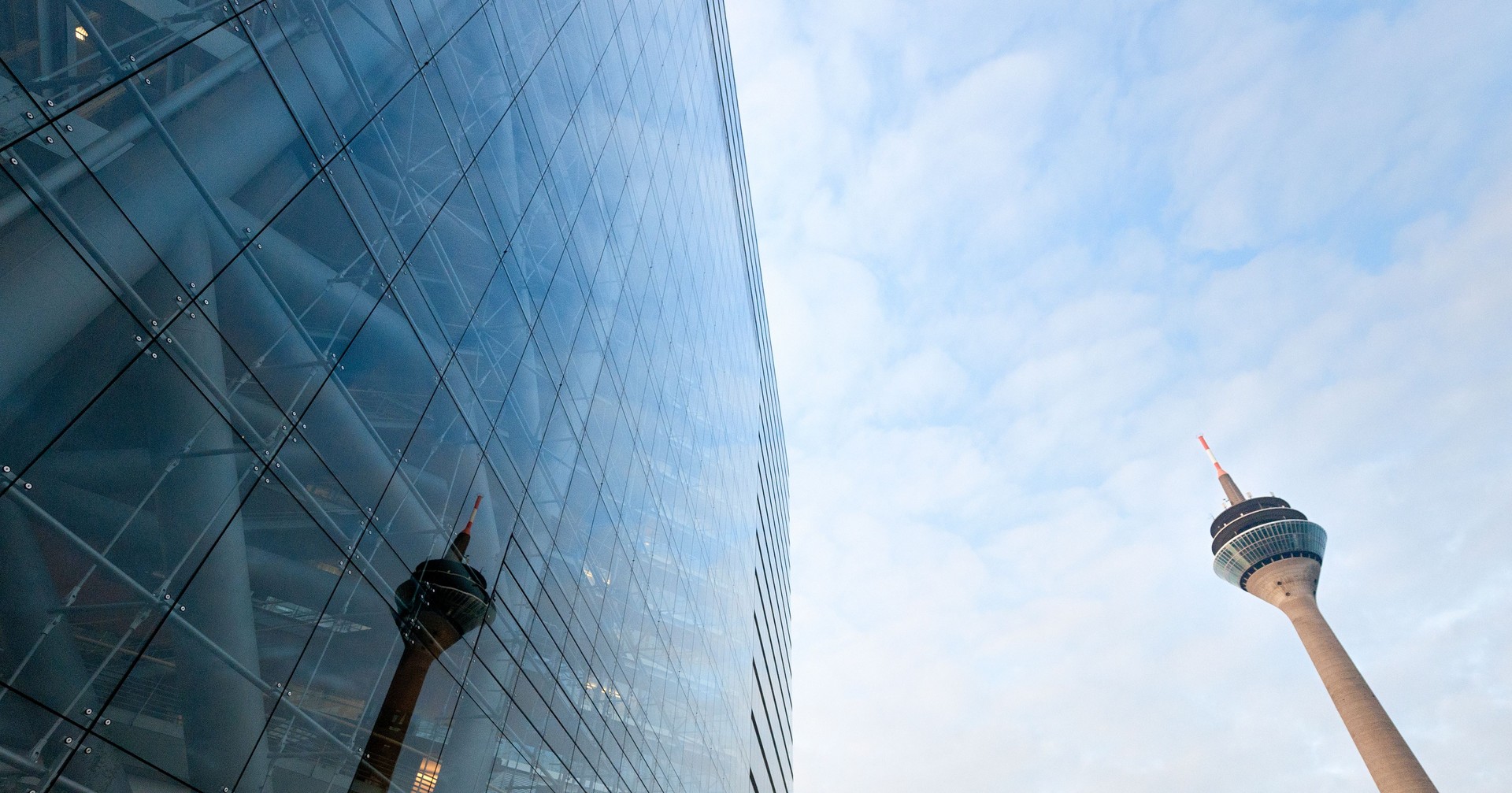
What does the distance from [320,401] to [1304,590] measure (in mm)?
145264

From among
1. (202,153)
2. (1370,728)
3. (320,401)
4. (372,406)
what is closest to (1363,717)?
(1370,728)

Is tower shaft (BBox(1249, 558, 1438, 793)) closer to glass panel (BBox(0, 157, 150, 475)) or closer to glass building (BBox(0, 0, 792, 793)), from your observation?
glass building (BBox(0, 0, 792, 793))

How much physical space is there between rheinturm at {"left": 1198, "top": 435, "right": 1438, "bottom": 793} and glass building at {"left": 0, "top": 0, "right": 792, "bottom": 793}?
111 m

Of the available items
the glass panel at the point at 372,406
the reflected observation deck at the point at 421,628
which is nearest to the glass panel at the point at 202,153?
the glass panel at the point at 372,406

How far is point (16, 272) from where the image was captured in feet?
22.7

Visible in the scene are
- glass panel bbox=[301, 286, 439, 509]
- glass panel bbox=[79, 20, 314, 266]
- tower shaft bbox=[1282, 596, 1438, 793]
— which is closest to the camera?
glass panel bbox=[79, 20, 314, 266]

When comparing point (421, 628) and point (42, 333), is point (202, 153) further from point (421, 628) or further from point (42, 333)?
point (421, 628)

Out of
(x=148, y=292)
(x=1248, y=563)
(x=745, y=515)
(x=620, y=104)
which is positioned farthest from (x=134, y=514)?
(x=1248, y=563)

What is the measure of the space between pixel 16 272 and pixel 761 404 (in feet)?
163

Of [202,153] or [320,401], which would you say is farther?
[320,401]

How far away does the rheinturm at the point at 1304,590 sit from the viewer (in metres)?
97.6

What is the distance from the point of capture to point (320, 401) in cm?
1072

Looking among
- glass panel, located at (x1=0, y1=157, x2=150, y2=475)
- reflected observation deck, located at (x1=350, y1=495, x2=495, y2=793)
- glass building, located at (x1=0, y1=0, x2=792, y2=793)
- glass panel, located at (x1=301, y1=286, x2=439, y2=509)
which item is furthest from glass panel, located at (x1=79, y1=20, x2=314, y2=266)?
reflected observation deck, located at (x1=350, y1=495, x2=495, y2=793)

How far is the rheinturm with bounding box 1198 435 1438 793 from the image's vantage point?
9756 cm
